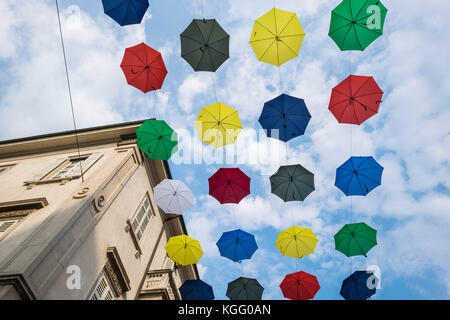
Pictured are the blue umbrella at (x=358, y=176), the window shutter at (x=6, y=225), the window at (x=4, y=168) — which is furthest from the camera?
the window at (x=4, y=168)

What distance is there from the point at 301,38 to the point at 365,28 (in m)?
1.94

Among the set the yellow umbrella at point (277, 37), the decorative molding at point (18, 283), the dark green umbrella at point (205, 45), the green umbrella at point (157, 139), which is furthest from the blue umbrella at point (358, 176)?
the decorative molding at point (18, 283)

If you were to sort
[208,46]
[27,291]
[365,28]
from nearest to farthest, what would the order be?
[27,291] → [365,28] → [208,46]

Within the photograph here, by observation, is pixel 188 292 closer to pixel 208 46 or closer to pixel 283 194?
pixel 283 194

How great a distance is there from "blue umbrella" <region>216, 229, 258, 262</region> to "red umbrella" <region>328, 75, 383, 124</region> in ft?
21.0

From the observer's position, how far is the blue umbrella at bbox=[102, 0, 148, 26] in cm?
918

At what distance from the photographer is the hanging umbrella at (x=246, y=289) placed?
42.5 ft

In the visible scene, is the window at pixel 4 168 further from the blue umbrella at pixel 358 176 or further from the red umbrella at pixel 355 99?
the blue umbrella at pixel 358 176

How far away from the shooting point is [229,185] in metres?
12.0

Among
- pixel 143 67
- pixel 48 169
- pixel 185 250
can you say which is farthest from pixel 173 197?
pixel 48 169

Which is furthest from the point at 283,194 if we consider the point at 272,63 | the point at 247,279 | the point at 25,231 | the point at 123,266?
the point at 25,231

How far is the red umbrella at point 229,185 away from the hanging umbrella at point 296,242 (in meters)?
2.56

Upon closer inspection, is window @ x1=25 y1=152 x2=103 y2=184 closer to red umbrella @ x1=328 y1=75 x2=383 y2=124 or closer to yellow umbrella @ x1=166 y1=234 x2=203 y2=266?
yellow umbrella @ x1=166 y1=234 x2=203 y2=266
